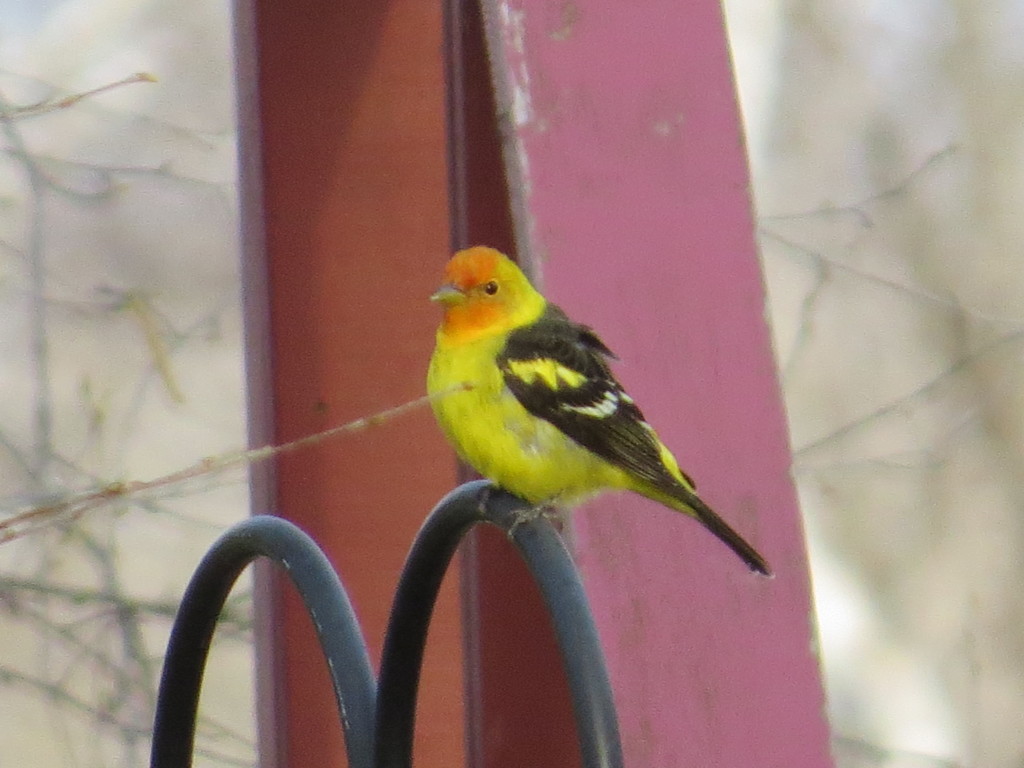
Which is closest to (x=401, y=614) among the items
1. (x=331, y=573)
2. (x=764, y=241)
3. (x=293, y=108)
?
(x=331, y=573)

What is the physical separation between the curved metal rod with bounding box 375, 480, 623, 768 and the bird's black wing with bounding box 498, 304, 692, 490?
25.3 inches

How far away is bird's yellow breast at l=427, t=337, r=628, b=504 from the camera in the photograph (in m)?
2.52

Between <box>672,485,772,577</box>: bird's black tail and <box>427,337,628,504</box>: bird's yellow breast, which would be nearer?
<box>672,485,772,577</box>: bird's black tail

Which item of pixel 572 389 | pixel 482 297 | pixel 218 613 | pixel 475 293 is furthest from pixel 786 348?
pixel 218 613

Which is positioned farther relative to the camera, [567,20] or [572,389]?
[572,389]

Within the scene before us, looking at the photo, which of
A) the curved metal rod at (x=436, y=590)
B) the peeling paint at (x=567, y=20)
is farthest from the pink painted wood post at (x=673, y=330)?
the curved metal rod at (x=436, y=590)

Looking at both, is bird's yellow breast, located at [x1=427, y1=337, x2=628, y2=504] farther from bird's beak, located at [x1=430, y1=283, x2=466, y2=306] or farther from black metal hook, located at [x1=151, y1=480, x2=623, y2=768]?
black metal hook, located at [x1=151, y1=480, x2=623, y2=768]

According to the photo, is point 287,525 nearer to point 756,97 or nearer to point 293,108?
point 293,108

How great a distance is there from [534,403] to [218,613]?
2.67 feet

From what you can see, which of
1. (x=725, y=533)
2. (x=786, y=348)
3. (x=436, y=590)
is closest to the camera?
(x=436, y=590)

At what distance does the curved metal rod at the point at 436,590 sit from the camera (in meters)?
1.65

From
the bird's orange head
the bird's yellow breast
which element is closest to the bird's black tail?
the bird's yellow breast

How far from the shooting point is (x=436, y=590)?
193 cm

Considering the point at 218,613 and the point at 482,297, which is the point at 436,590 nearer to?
the point at 218,613
